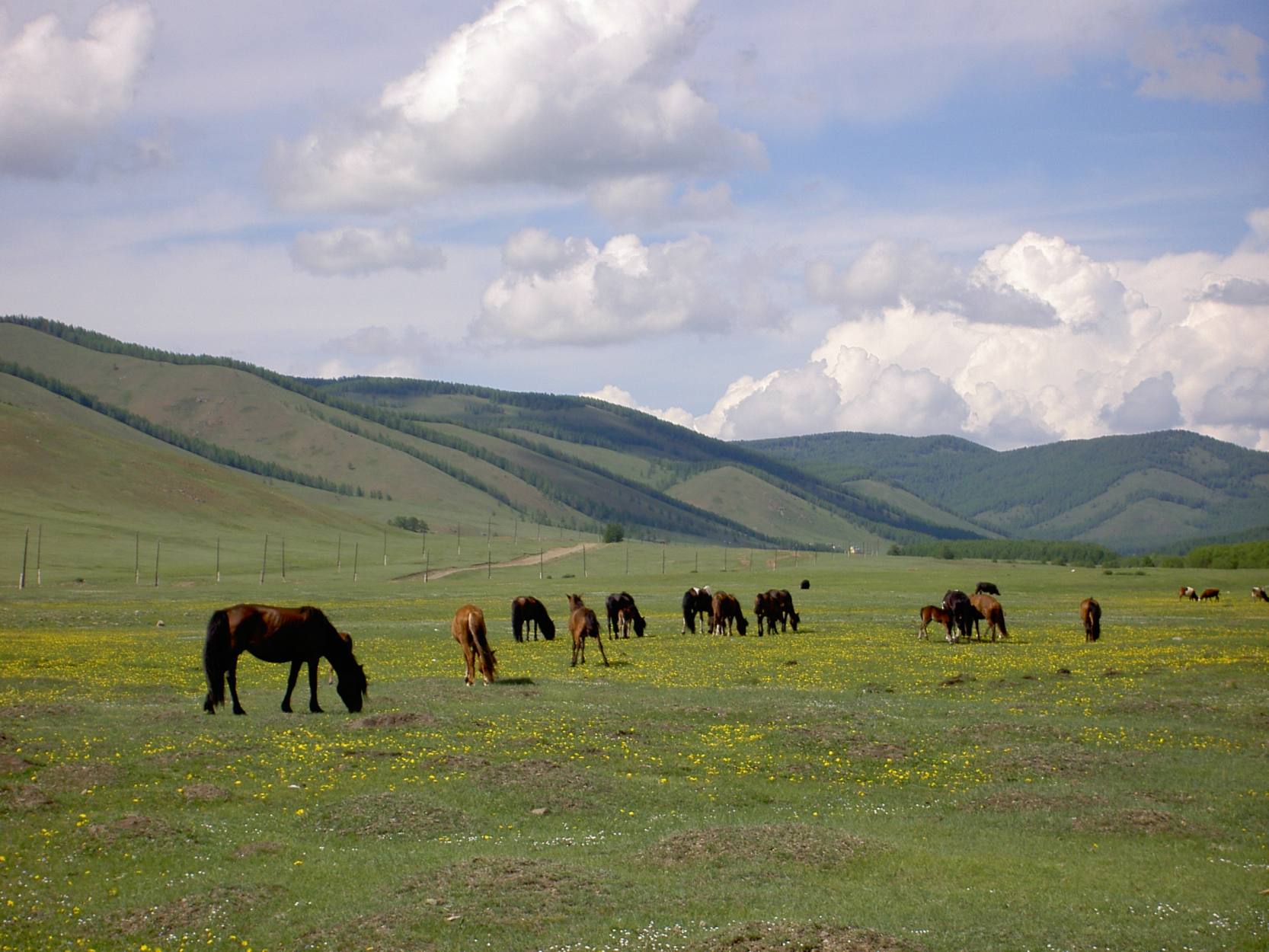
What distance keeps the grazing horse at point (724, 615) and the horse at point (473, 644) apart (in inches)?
847

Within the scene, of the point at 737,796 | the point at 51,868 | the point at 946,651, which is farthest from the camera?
the point at 946,651

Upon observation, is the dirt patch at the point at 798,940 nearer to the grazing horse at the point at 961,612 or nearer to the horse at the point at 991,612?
the horse at the point at 991,612

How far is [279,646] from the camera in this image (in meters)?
23.5

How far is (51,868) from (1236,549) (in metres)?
150

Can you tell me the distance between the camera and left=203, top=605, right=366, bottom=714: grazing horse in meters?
22.7

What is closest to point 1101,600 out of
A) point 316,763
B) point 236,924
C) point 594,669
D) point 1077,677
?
point 1077,677

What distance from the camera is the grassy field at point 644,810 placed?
470 inches

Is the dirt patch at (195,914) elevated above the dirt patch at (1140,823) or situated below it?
below

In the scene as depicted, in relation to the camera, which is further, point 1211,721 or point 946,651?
point 946,651

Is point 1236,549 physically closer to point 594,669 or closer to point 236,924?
point 594,669

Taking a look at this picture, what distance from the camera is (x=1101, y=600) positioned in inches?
3194

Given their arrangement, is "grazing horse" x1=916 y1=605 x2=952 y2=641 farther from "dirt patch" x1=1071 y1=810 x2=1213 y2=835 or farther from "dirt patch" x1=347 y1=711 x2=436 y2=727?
"dirt patch" x1=1071 y1=810 x2=1213 y2=835

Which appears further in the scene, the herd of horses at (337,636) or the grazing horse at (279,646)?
the herd of horses at (337,636)

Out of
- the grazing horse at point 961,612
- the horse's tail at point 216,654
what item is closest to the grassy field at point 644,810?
the horse's tail at point 216,654
